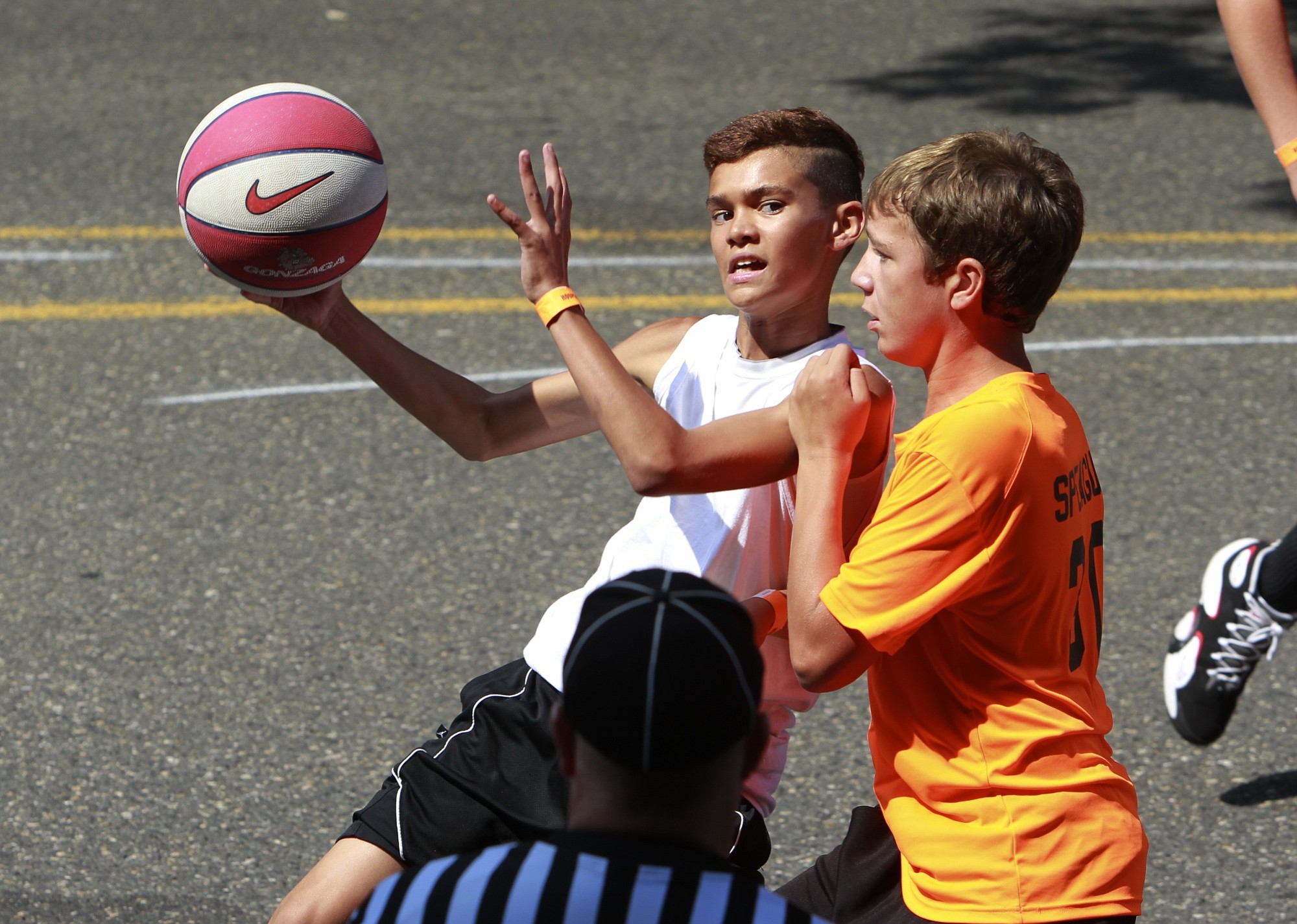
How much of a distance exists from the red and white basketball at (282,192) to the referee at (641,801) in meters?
1.89

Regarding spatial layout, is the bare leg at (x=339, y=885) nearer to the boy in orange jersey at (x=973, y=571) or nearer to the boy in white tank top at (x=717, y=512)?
the boy in white tank top at (x=717, y=512)

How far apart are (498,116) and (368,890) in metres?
8.12

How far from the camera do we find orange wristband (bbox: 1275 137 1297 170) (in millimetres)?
3874

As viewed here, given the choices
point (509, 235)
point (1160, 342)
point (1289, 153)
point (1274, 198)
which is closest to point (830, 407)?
point (1289, 153)

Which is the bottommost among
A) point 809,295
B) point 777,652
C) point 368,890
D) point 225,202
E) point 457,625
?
point 457,625

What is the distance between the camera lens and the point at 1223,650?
459 centimetres

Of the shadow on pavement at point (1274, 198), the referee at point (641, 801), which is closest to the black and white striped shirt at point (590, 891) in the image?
the referee at point (641, 801)

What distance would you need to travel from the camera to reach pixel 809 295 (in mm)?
3209

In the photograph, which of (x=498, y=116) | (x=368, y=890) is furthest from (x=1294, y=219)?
(x=368, y=890)

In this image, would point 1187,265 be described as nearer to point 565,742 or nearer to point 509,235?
point 509,235

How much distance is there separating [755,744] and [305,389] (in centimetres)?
551

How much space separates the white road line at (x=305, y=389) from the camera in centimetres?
695

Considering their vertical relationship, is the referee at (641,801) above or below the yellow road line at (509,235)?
above

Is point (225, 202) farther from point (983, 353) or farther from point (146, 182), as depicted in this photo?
point (146, 182)
